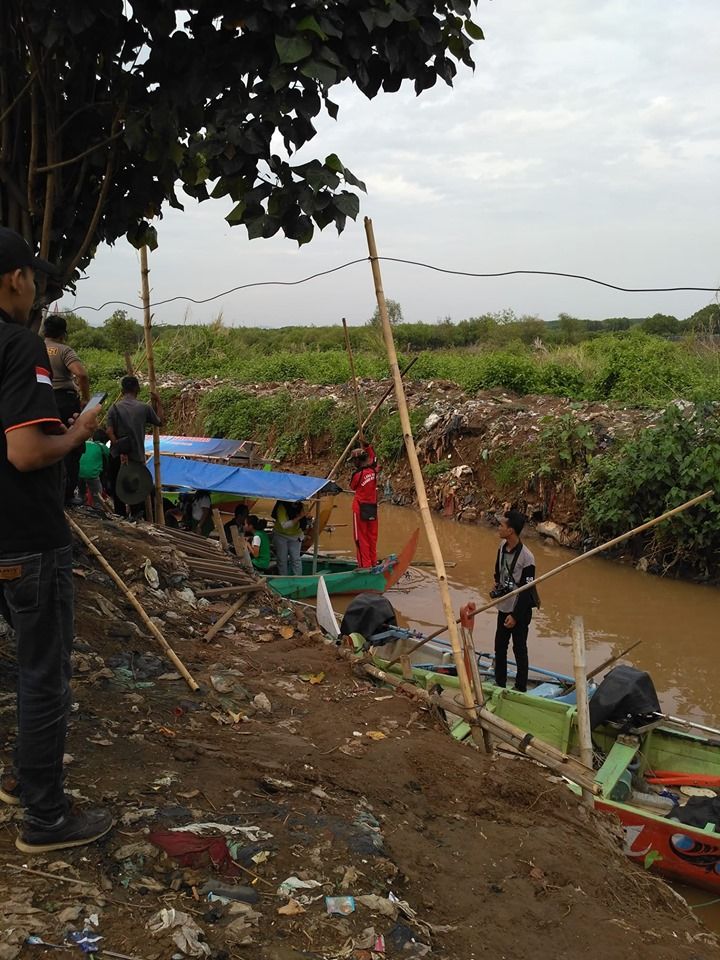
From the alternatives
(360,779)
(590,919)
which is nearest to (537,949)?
(590,919)

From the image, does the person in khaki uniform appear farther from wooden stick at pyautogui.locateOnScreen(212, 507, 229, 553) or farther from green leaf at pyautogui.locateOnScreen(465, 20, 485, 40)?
green leaf at pyautogui.locateOnScreen(465, 20, 485, 40)

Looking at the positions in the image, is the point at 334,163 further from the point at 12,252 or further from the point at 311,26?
the point at 12,252

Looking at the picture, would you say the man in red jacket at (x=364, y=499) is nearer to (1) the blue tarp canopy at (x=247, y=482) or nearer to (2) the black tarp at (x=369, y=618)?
(1) the blue tarp canopy at (x=247, y=482)

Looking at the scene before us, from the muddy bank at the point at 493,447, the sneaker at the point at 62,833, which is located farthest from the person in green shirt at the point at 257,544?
the sneaker at the point at 62,833

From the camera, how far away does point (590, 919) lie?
2.96m

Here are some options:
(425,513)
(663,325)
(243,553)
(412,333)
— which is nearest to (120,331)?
(412,333)

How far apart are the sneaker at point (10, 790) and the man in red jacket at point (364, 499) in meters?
6.94

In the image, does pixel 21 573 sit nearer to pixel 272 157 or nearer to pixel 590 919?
pixel 272 157

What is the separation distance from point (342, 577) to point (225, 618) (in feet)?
11.4

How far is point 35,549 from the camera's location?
231 centimetres

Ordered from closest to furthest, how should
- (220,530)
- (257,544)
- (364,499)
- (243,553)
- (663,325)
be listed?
(243,553) < (220,530) < (257,544) < (364,499) < (663,325)

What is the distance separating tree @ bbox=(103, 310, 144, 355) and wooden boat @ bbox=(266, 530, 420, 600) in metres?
21.5

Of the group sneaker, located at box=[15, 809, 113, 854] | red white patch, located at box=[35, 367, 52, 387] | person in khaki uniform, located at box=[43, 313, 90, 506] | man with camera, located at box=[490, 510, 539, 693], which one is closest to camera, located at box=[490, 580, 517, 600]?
man with camera, located at box=[490, 510, 539, 693]

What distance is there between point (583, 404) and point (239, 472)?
7065mm
